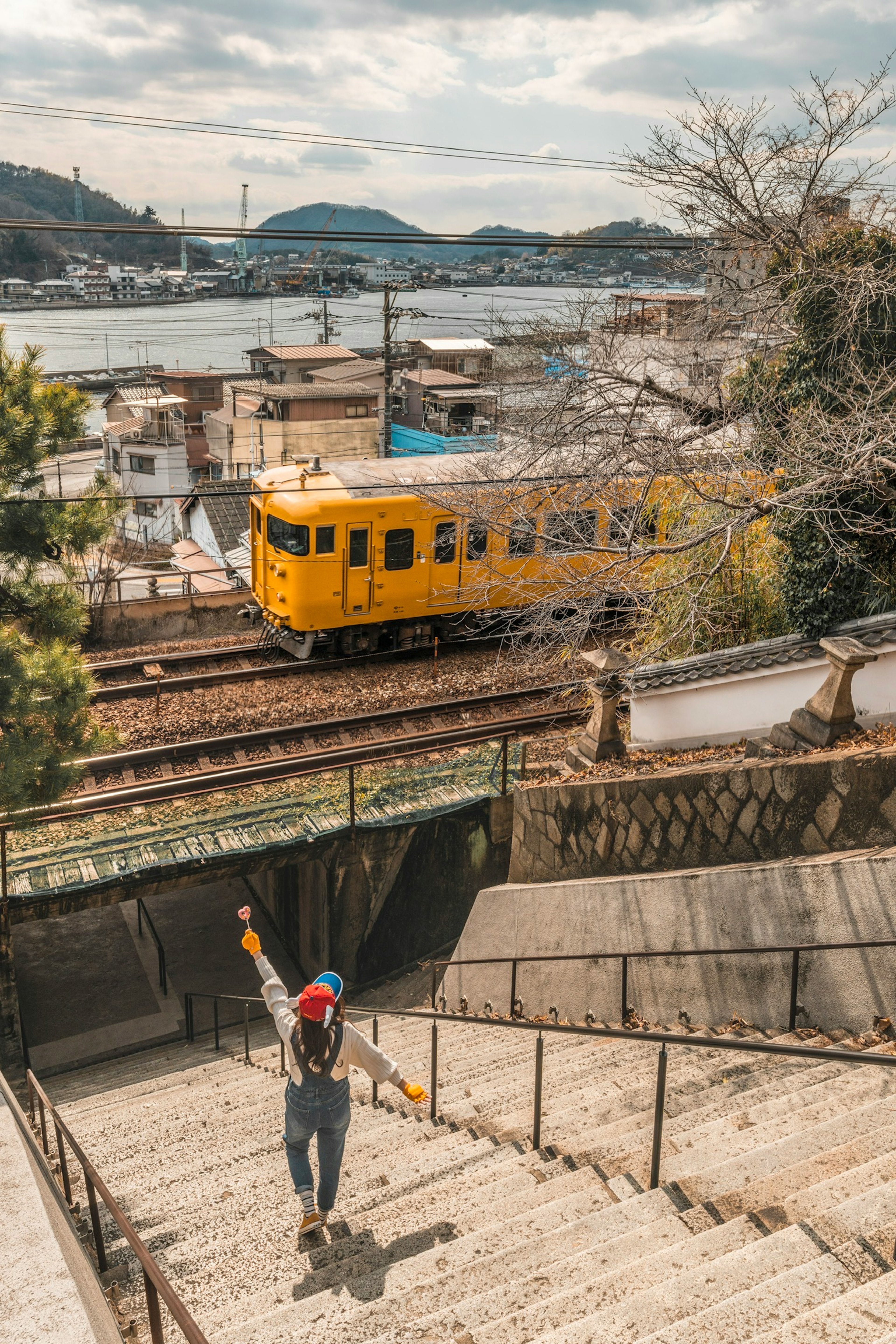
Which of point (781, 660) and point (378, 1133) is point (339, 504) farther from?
point (378, 1133)

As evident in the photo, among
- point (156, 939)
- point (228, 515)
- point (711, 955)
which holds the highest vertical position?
point (711, 955)

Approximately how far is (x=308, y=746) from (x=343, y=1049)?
8.85 meters

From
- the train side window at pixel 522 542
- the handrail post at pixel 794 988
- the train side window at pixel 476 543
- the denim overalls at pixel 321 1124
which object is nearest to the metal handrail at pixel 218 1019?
the denim overalls at pixel 321 1124

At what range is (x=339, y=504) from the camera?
51.2 feet

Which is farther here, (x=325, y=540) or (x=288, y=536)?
(x=288, y=536)

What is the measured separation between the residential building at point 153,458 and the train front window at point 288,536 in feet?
93.2

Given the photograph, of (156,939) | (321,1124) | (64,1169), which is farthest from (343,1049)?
(156,939)

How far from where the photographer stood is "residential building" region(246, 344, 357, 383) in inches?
1946

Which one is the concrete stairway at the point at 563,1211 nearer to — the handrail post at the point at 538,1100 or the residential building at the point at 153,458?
the handrail post at the point at 538,1100

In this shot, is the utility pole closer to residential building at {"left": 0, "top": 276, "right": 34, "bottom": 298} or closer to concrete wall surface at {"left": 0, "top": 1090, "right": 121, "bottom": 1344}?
residential building at {"left": 0, "top": 276, "right": 34, "bottom": 298}

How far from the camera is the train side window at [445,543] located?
16.5 meters

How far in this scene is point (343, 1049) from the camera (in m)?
5.18

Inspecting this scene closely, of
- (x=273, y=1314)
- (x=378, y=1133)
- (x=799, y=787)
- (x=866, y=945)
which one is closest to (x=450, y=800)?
(x=799, y=787)

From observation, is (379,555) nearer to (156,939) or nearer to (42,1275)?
(156,939)
